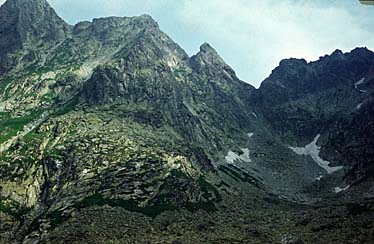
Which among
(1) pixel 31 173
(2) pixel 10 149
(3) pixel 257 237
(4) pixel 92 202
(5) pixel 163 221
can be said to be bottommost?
(3) pixel 257 237

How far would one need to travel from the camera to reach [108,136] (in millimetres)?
198375

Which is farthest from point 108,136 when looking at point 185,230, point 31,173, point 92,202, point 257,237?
point 257,237

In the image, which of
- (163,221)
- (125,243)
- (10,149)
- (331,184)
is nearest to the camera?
(125,243)

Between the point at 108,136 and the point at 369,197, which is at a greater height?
the point at 108,136

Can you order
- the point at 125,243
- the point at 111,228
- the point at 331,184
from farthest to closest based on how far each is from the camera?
1. the point at 331,184
2. the point at 111,228
3. the point at 125,243

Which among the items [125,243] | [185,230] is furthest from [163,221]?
[125,243]

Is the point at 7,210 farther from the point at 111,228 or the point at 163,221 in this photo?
the point at 163,221

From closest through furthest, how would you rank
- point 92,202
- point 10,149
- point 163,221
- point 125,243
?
point 125,243
point 163,221
point 92,202
point 10,149

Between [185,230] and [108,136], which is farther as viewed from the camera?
[108,136]

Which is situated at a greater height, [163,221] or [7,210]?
[7,210]

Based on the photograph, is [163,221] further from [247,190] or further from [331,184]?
[331,184]

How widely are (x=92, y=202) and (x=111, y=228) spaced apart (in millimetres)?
22299

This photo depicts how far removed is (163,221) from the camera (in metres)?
139

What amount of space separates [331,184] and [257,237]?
89.1 meters
